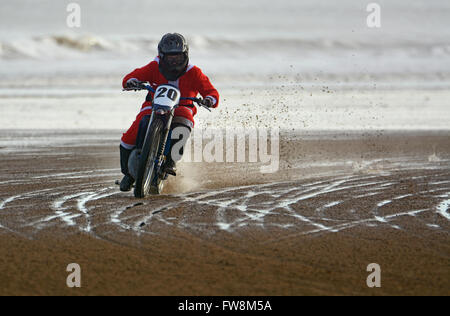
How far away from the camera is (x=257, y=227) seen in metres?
7.85

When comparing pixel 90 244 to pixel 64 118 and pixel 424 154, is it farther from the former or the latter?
pixel 64 118

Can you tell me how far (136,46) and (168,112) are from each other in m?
84.8

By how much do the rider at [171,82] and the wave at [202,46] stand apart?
67.8m

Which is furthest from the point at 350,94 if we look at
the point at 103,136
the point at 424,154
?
the point at 424,154

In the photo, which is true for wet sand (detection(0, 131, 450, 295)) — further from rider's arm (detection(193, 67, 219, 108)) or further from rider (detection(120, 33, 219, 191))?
rider's arm (detection(193, 67, 219, 108))

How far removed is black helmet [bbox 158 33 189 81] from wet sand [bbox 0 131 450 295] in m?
1.50

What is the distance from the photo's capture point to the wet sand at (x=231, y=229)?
232 inches

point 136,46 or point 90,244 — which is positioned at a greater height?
point 136,46

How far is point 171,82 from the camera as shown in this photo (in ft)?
33.8

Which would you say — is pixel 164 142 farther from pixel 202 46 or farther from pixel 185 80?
pixel 202 46

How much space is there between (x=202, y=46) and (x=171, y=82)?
86.5 m

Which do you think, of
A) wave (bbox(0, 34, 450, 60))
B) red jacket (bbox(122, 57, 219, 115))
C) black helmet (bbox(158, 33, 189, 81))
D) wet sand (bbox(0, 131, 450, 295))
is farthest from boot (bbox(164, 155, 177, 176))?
wave (bbox(0, 34, 450, 60))
